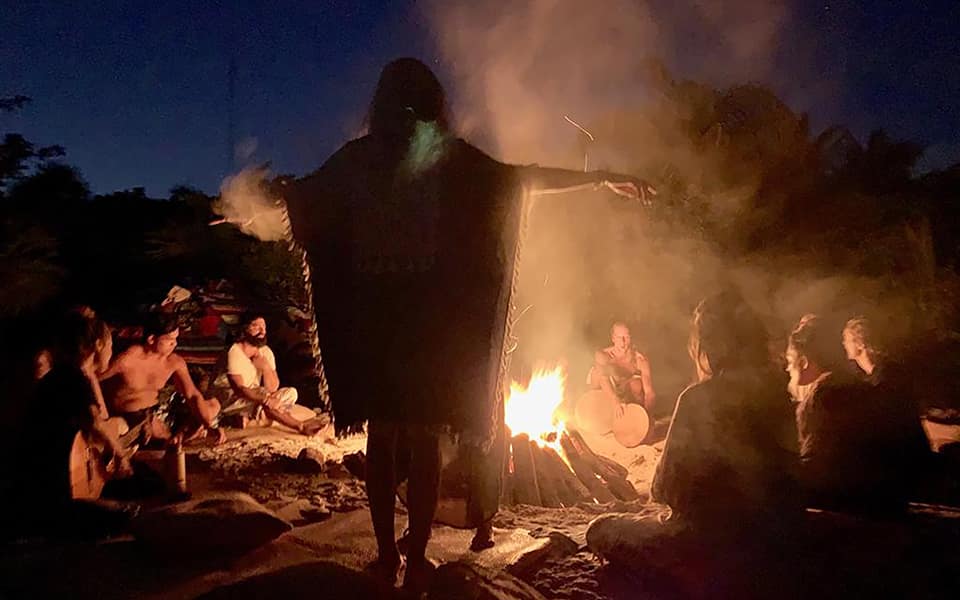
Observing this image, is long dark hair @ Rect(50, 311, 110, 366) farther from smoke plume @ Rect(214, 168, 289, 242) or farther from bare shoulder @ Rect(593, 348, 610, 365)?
bare shoulder @ Rect(593, 348, 610, 365)

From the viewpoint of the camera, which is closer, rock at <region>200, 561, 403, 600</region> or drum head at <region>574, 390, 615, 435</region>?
rock at <region>200, 561, 403, 600</region>

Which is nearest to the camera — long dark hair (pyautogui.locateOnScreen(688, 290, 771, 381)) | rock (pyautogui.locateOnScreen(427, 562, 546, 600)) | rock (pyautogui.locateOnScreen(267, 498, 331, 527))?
rock (pyautogui.locateOnScreen(427, 562, 546, 600))

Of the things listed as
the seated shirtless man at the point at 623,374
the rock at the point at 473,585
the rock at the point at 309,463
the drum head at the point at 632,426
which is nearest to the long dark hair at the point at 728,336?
the rock at the point at 473,585

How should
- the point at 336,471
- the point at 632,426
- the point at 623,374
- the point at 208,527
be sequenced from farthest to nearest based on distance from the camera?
1. the point at 623,374
2. the point at 632,426
3. the point at 336,471
4. the point at 208,527

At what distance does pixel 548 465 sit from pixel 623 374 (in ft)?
9.92

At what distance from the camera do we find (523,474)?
5.18 meters

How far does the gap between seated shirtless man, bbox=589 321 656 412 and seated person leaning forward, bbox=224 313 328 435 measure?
3163 millimetres

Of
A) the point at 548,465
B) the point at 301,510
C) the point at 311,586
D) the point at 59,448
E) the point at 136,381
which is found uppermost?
the point at 136,381

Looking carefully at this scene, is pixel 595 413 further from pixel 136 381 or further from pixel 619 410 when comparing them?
pixel 136 381

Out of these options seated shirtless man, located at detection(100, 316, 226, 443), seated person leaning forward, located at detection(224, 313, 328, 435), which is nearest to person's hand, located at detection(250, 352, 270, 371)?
seated person leaning forward, located at detection(224, 313, 328, 435)

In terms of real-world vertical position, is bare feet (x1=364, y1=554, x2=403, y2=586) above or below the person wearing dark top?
below

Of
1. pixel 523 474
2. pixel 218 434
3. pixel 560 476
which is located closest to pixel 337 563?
pixel 523 474

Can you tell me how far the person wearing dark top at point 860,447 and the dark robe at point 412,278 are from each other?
1923 millimetres

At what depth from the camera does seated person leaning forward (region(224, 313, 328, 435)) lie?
7.68 m
